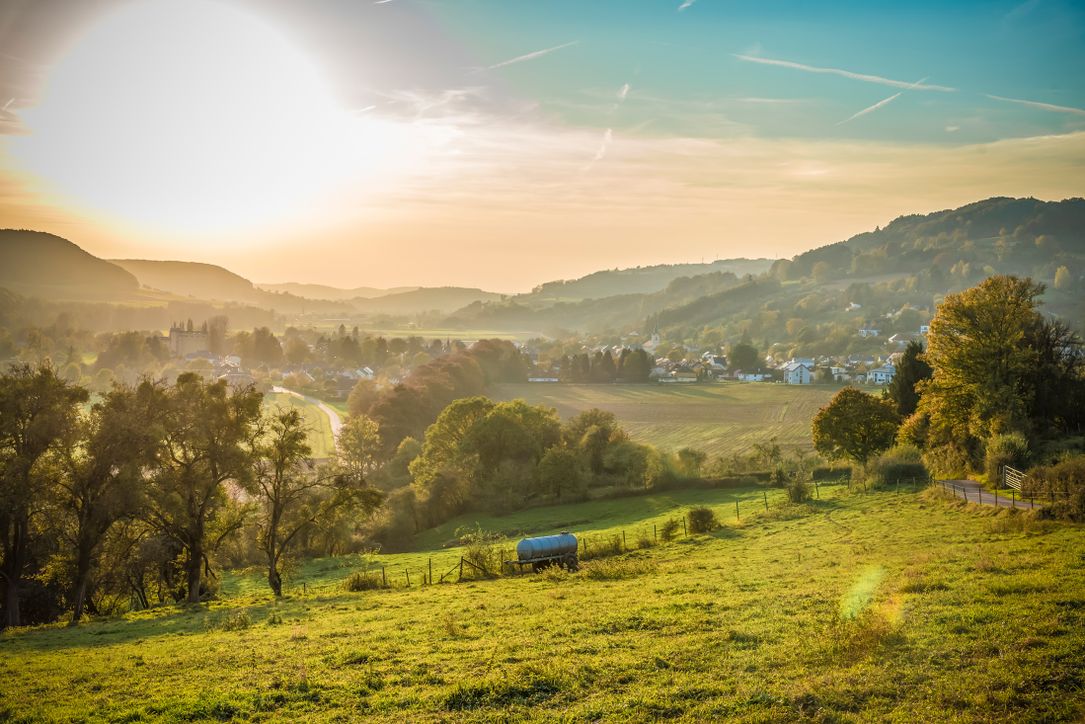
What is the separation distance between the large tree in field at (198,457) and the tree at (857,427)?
4170 centimetres

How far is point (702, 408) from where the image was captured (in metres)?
121

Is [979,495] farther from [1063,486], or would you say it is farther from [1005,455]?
[1063,486]

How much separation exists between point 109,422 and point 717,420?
93.3 meters

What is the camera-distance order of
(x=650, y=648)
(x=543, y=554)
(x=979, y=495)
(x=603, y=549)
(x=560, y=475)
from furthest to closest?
(x=560, y=475), (x=603, y=549), (x=543, y=554), (x=979, y=495), (x=650, y=648)

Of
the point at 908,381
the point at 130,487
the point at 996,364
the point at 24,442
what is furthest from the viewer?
the point at 908,381

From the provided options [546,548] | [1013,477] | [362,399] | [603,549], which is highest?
[1013,477]

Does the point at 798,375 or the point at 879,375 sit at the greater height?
the point at 798,375

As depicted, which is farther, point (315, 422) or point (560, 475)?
point (315, 422)

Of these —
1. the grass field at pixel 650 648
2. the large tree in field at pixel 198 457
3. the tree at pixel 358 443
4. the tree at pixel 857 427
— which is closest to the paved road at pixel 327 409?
the tree at pixel 358 443

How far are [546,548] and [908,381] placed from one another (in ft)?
138

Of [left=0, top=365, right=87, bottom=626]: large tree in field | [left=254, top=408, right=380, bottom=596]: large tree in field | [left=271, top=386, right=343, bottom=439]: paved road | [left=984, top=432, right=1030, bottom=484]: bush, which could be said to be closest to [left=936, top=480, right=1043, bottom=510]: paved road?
[left=984, top=432, right=1030, bottom=484]: bush

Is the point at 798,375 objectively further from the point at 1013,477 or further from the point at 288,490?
the point at 288,490

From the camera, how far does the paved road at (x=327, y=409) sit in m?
115

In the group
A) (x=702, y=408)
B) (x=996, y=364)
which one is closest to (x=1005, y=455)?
(x=996, y=364)
